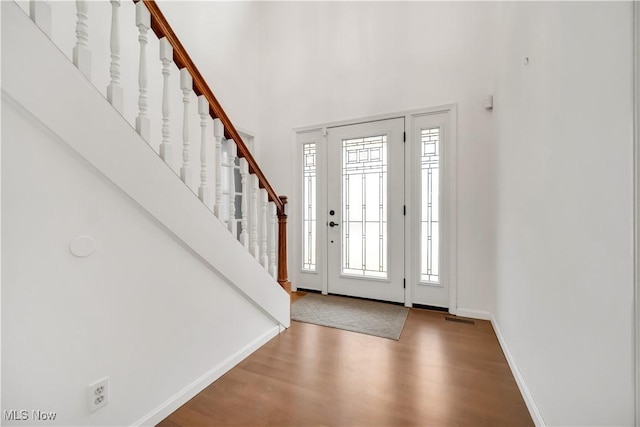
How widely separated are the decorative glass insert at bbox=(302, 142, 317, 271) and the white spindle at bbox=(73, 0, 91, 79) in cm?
246

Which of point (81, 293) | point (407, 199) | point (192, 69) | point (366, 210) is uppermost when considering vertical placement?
point (192, 69)

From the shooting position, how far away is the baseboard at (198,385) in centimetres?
131

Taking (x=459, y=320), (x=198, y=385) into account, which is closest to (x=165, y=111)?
(x=198, y=385)

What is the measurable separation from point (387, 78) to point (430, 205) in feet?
4.92

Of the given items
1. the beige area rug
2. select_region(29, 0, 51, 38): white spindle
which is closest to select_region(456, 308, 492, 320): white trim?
the beige area rug

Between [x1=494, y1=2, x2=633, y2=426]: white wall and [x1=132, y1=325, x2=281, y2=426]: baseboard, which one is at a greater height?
[x1=494, y1=2, x2=633, y2=426]: white wall

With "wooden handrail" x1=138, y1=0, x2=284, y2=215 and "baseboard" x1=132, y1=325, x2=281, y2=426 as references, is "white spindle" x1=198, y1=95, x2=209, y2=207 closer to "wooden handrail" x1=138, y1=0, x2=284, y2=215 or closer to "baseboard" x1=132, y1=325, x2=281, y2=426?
"wooden handrail" x1=138, y1=0, x2=284, y2=215

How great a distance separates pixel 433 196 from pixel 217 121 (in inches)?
86.2

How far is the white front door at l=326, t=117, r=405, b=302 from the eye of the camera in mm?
2926

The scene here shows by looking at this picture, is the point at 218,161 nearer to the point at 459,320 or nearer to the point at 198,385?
the point at 198,385

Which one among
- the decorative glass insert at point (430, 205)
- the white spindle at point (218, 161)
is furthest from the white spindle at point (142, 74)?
the decorative glass insert at point (430, 205)

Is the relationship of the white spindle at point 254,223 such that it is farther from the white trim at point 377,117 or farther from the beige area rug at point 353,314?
the white trim at point 377,117

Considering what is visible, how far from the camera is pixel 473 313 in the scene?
8.48ft

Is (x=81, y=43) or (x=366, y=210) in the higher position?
(x=81, y=43)
